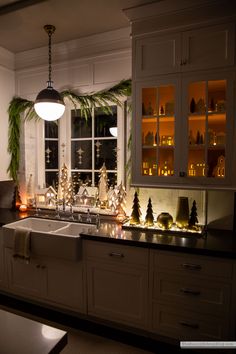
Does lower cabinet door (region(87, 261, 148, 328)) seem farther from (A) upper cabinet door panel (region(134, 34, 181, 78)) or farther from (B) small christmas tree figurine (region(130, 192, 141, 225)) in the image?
(A) upper cabinet door panel (region(134, 34, 181, 78))

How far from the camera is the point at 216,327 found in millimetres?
1899

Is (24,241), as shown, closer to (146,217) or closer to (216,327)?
(146,217)

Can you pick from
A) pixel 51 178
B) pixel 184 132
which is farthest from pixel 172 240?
pixel 51 178

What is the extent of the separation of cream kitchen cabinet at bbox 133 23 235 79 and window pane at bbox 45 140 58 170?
1538 millimetres

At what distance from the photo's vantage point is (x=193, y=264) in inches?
76.1

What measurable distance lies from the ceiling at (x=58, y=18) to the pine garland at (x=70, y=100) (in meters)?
0.59

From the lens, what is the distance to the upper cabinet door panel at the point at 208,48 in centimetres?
201

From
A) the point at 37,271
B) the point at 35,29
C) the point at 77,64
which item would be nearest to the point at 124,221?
the point at 37,271

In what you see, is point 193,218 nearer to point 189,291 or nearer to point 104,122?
point 189,291

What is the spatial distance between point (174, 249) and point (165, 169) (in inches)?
27.7

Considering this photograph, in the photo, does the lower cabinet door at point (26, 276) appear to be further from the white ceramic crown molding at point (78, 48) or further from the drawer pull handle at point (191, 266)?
the white ceramic crown molding at point (78, 48)

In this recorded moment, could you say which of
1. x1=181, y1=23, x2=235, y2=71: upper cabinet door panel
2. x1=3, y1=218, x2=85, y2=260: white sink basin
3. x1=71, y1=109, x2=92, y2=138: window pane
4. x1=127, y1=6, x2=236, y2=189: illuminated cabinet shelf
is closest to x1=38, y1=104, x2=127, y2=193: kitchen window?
x1=71, y1=109, x2=92, y2=138: window pane

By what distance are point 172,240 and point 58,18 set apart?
7.53ft

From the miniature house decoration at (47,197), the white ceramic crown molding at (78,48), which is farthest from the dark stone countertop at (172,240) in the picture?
the white ceramic crown molding at (78,48)
